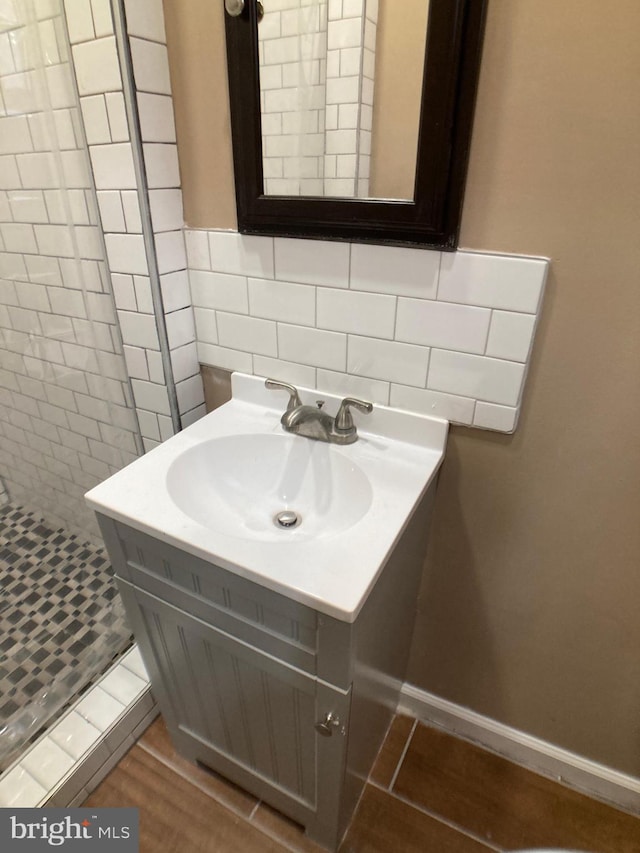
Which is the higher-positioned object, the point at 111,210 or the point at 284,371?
the point at 111,210

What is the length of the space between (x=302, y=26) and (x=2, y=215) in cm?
93

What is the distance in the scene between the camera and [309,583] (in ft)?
2.30

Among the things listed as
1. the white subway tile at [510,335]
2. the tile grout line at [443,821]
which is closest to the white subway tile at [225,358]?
the white subway tile at [510,335]

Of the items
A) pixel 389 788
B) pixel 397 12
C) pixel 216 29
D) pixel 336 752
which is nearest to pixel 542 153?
pixel 397 12

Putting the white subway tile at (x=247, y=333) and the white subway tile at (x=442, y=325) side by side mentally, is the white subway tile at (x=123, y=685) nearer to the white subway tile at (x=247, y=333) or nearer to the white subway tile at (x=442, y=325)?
the white subway tile at (x=247, y=333)

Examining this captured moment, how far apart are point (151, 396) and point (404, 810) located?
121cm

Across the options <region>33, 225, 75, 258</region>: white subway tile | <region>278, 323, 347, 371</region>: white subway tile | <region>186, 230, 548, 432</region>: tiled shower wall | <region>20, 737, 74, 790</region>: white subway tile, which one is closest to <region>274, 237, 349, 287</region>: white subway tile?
<region>186, 230, 548, 432</region>: tiled shower wall

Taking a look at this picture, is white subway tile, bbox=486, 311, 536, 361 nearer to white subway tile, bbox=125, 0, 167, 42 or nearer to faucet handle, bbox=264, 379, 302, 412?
faucet handle, bbox=264, 379, 302, 412

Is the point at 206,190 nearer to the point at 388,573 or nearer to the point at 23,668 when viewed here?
the point at 388,573

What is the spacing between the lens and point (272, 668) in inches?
33.3

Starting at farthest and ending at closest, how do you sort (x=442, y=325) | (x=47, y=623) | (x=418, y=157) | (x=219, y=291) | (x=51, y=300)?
(x=47, y=623) → (x=51, y=300) → (x=219, y=291) → (x=442, y=325) → (x=418, y=157)

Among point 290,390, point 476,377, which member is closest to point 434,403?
point 476,377

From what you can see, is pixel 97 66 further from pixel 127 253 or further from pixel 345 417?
pixel 345 417

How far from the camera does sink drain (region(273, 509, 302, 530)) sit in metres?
1.01
